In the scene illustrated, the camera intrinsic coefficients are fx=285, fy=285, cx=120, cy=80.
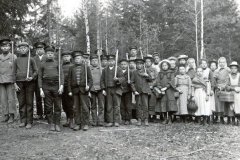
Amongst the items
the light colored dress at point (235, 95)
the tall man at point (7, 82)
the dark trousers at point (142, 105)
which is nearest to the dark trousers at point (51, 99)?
the tall man at point (7, 82)

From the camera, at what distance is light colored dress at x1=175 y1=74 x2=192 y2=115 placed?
916 centimetres

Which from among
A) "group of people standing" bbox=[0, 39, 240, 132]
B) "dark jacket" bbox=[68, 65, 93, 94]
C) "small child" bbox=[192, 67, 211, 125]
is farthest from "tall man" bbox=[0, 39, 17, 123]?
"small child" bbox=[192, 67, 211, 125]

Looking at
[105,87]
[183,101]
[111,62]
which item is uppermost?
[111,62]

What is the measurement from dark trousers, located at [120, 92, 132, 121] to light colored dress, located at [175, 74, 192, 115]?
64.9 inches

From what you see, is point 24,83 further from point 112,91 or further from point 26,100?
point 112,91

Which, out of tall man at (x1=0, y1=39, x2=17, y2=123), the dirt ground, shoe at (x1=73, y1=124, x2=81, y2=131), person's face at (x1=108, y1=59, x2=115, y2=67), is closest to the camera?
the dirt ground

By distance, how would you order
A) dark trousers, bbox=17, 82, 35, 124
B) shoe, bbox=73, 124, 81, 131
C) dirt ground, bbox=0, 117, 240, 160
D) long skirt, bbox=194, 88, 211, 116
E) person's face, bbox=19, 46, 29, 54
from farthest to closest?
1. long skirt, bbox=194, 88, 211, 116
2. person's face, bbox=19, 46, 29, 54
3. dark trousers, bbox=17, 82, 35, 124
4. shoe, bbox=73, 124, 81, 131
5. dirt ground, bbox=0, 117, 240, 160

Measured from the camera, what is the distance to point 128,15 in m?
29.9

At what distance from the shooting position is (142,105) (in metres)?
8.82

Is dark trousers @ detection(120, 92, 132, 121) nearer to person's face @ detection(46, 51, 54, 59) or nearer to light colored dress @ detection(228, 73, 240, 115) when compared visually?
person's face @ detection(46, 51, 54, 59)

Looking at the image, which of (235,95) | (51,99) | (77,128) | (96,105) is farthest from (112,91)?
(235,95)

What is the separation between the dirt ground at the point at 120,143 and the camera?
18.2ft

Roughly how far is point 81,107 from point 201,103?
385 centimetres

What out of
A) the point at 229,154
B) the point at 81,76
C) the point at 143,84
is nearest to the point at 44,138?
the point at 81,76
